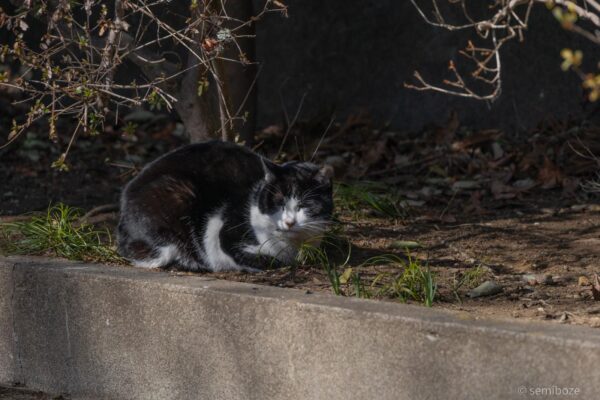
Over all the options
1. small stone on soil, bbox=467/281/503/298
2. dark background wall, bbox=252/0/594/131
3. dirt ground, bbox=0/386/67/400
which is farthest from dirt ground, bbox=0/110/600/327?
dirt ground, bbox=0/386/67/400

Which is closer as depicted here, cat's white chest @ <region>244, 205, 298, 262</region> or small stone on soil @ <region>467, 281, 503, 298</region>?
small stone on soil @ <region>467, 281, 503, 298</region>

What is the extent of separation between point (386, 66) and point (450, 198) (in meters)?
2.30

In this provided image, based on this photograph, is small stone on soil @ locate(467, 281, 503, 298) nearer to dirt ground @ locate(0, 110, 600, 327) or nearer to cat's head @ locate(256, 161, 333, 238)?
dirt ground @ locate(0, 110, 600, 327)

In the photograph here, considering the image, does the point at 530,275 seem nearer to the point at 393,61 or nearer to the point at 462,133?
the point at 462,133

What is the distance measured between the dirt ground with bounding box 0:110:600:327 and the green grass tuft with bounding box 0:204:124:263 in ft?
2.02

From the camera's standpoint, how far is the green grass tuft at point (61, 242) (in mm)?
4801

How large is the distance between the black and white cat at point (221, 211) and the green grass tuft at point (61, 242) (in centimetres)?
13

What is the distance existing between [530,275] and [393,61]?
14.1ft

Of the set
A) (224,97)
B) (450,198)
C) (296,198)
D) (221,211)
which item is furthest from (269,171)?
(450,198)

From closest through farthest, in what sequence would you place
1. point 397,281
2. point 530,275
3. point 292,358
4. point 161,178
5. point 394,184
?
point 292,358 → point 397,281 → point 530,275 → point 161,178 → point 394,184

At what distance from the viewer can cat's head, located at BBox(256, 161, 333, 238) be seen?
4.61 metres

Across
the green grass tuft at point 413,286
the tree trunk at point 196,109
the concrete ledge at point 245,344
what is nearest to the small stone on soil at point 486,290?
the green grass tuft at point 413,286

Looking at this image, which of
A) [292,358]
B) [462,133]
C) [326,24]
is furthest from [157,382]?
[326,24]

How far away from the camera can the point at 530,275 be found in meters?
4.45
